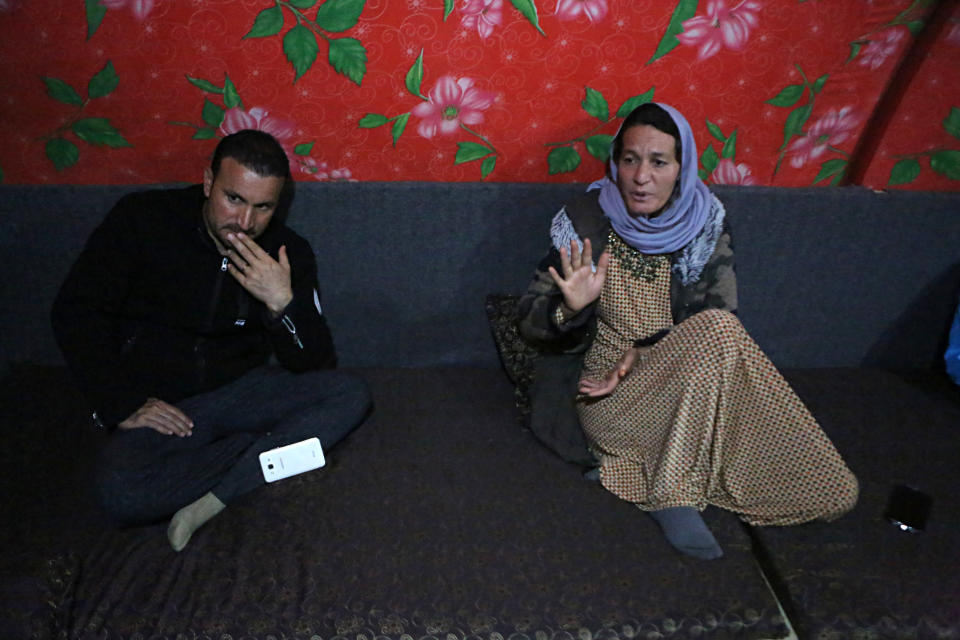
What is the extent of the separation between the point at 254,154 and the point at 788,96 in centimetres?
160

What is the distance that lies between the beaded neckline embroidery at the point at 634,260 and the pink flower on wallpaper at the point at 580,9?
61 centimetres

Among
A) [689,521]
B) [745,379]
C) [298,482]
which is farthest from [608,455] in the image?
[298,482]

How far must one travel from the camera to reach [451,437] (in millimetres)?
1910

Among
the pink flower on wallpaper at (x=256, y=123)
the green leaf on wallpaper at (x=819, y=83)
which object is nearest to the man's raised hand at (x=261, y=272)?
the pink flower on wallpaper at (x=256, y=123)

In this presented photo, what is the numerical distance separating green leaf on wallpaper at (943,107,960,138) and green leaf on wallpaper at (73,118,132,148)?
258 cm

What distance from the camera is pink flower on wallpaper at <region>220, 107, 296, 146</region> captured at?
1.90 m

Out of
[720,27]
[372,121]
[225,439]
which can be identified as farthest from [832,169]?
[225,439]

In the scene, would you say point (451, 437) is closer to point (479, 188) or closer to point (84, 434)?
point (479, 188)

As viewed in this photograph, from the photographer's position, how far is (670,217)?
1.77 meters

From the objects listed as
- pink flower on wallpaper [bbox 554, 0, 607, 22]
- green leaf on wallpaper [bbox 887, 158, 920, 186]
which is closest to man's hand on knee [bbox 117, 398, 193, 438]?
pink flower on wallpaper [bbox 554, 0, 607, 22]

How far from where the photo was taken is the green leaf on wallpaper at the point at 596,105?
1979 millimetres

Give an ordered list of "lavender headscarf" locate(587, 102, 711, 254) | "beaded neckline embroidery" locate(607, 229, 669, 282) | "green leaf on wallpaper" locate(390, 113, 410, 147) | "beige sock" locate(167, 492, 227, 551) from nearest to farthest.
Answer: "beige sock" locate(167, 492, 227, 551) < "lavender headscarf" locate(587, 102, 711, 254) < "beaded neckline embroidery" locate(607, 229, 669, 282) < "green leaf on wallpaper" locate(390, 113, 410, 147)

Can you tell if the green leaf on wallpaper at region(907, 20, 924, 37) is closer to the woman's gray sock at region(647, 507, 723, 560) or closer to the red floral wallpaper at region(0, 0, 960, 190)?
the red floral wallpaper at region(0, 0, 960, 190)

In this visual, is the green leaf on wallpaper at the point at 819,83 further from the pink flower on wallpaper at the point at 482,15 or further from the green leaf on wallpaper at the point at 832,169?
the pink flower on wallpaper at the point at 482,15
